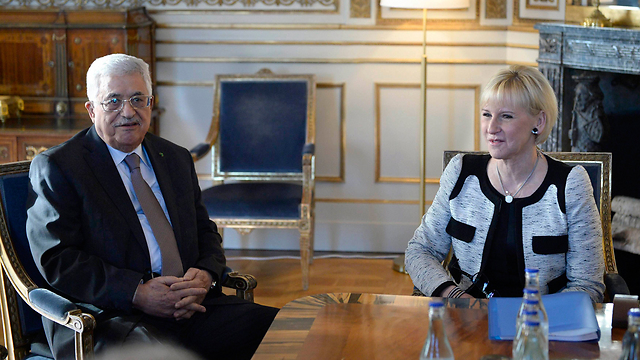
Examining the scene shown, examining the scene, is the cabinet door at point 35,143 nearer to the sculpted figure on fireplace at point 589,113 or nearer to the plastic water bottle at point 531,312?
the sculpted figure on fireplace at point 589,113

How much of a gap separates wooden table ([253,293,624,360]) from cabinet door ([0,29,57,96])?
289 cm

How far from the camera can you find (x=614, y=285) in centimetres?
199

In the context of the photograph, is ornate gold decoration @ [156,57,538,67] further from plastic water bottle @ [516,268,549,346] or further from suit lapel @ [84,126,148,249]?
plastic water bottle @ [516,268,549,346]

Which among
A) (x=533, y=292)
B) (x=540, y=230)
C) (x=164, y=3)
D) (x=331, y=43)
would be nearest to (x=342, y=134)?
(x=331, y=43)

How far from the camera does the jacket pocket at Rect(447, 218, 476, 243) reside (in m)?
2.01

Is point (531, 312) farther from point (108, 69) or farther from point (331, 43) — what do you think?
point (331, 43)

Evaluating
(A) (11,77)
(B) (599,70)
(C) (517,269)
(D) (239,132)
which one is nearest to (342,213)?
(D) (239,132)

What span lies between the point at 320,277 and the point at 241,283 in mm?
1810

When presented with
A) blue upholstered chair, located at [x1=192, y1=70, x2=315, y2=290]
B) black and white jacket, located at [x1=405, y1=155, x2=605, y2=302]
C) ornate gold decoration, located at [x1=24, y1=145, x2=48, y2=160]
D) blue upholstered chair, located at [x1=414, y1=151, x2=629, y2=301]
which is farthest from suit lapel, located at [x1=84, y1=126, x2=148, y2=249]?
blue upholstered chair, located at [x1=192, y1=70, x2=315, y2=290]

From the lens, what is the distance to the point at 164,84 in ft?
13.9

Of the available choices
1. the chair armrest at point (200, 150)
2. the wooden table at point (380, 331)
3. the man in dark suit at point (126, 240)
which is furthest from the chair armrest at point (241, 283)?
the chair armrest at point (200, 150)

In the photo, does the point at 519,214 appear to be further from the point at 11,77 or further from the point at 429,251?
the point at 11,77

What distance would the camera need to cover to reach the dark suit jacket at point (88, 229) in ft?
5.98

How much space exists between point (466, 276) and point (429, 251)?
0.43 ft
